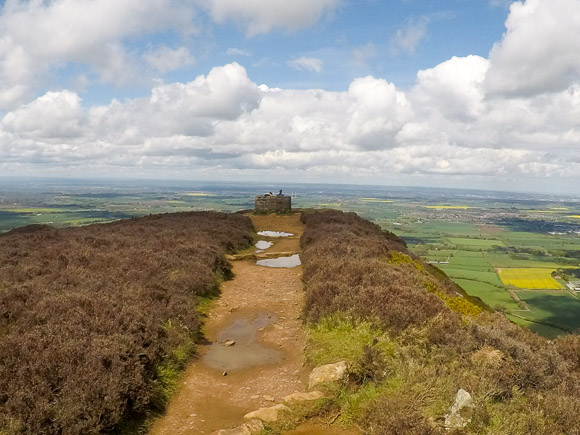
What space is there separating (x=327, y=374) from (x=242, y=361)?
10.6 ft

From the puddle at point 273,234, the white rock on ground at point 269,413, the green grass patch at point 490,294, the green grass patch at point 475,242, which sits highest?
the puddle at point 273,234

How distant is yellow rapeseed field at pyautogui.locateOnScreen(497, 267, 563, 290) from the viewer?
7019cm

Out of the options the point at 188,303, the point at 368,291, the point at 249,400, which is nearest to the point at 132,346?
the point at 249,400

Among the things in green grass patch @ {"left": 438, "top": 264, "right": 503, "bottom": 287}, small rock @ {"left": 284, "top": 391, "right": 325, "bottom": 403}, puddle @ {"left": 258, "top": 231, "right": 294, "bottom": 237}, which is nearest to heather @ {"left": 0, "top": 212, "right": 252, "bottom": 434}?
small rock @ {"left": 284, "top": 391, "right": 325, "bottom": 403}

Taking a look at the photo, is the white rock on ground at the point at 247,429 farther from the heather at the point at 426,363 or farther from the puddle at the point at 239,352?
the puddle at the point at 239,352

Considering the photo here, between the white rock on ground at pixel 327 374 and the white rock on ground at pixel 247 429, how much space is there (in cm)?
177

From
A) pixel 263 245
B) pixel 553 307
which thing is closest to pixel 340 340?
pixel 263 245

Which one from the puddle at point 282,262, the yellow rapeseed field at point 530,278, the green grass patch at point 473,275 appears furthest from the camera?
the green grass patch at point 473,275

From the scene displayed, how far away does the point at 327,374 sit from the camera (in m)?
8.62

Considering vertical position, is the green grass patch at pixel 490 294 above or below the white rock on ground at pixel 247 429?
below

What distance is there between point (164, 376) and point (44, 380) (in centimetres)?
278

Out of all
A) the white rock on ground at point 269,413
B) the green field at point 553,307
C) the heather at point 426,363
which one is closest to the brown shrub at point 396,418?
the heather at point 426,363

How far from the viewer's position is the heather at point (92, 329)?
6730 millimetres

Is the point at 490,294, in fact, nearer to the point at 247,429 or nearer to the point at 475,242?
the point at 247,429
